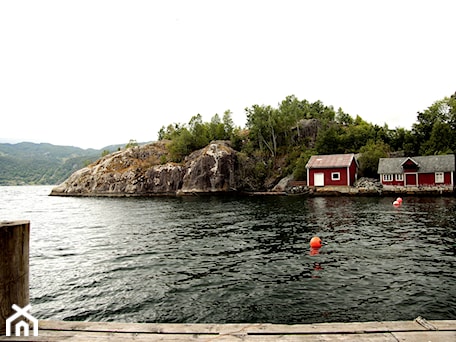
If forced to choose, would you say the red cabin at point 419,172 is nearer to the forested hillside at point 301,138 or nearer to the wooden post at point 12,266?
the forested hillside at point 301,138

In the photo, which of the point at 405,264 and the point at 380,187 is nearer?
the point at 405,264

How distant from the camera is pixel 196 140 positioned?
93.4 m

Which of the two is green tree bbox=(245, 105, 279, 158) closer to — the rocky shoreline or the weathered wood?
the rocky shoreline

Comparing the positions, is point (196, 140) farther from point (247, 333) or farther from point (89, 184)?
point (247, 333)

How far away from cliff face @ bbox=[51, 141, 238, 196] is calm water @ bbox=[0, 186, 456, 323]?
52223mm

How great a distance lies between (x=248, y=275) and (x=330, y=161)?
55.0 m

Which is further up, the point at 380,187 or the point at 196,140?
the point at 196,140

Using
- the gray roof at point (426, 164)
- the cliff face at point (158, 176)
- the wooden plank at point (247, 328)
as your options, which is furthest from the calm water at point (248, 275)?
the cliff face at point (158, 176)

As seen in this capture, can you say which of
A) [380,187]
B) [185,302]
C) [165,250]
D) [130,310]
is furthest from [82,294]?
[380,187]

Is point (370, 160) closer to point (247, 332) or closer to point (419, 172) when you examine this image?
point (419, 172)

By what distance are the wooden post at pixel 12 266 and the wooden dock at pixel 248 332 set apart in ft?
1.64

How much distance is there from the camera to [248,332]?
5.02 m

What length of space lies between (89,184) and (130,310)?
82613 mm

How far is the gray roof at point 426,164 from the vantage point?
5448cm
